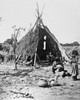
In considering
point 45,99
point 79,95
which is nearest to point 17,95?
point 45,99

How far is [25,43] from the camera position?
15047mm

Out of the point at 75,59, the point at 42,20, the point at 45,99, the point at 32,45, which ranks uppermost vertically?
the point at 42,20

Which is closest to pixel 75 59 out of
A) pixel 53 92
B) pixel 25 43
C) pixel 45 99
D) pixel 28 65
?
pixel 53 92

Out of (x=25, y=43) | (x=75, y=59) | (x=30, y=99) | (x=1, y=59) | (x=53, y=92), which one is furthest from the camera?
(x=1, y=59)

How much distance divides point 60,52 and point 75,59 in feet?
21.5

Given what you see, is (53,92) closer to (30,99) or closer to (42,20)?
(30,99)

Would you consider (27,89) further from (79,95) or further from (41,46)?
(41,46)

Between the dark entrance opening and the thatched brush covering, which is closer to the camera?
the thatched brush covering

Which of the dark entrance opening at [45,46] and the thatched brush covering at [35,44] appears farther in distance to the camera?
the dark entrance opening at [45,46]

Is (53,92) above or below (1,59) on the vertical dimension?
below

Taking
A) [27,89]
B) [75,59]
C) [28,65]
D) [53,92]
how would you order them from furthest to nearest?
[28,65] → [75,59] → [27,89] → [53,92]

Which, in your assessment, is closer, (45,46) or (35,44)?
(35,44)

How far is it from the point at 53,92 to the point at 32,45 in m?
8.48

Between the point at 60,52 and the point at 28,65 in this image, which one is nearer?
the point at 28,65
